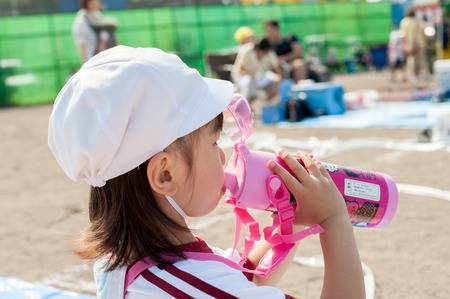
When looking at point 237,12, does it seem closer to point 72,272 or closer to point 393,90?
point 393,90

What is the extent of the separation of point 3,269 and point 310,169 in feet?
8.66

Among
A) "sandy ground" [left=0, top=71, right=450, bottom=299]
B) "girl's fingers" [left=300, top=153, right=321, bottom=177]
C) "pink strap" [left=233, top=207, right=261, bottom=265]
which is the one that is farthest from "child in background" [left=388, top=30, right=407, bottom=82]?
"girl's fingers" [left=300, top=153, right=321, bottom=177]

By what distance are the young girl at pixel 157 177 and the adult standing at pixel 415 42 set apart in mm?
12588

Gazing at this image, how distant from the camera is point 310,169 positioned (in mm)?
1504

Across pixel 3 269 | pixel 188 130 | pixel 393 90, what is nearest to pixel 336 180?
pixel 188 130

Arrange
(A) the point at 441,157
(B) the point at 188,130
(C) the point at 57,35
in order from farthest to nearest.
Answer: (C) the point at 57,35, (A) the point at 441,157, (B) the point at 188,130

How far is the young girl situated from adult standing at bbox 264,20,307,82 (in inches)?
→ 382

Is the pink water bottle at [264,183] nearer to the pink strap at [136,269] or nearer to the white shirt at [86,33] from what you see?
the pink strap at [136,269]

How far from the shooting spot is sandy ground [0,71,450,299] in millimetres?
3121

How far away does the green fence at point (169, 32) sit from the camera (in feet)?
55.0

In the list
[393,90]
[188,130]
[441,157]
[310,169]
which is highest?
[188,130]

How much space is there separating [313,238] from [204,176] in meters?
2.52

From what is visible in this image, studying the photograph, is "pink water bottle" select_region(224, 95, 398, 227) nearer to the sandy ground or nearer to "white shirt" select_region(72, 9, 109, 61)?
the sandy ground

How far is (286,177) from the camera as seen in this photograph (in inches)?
58.8
